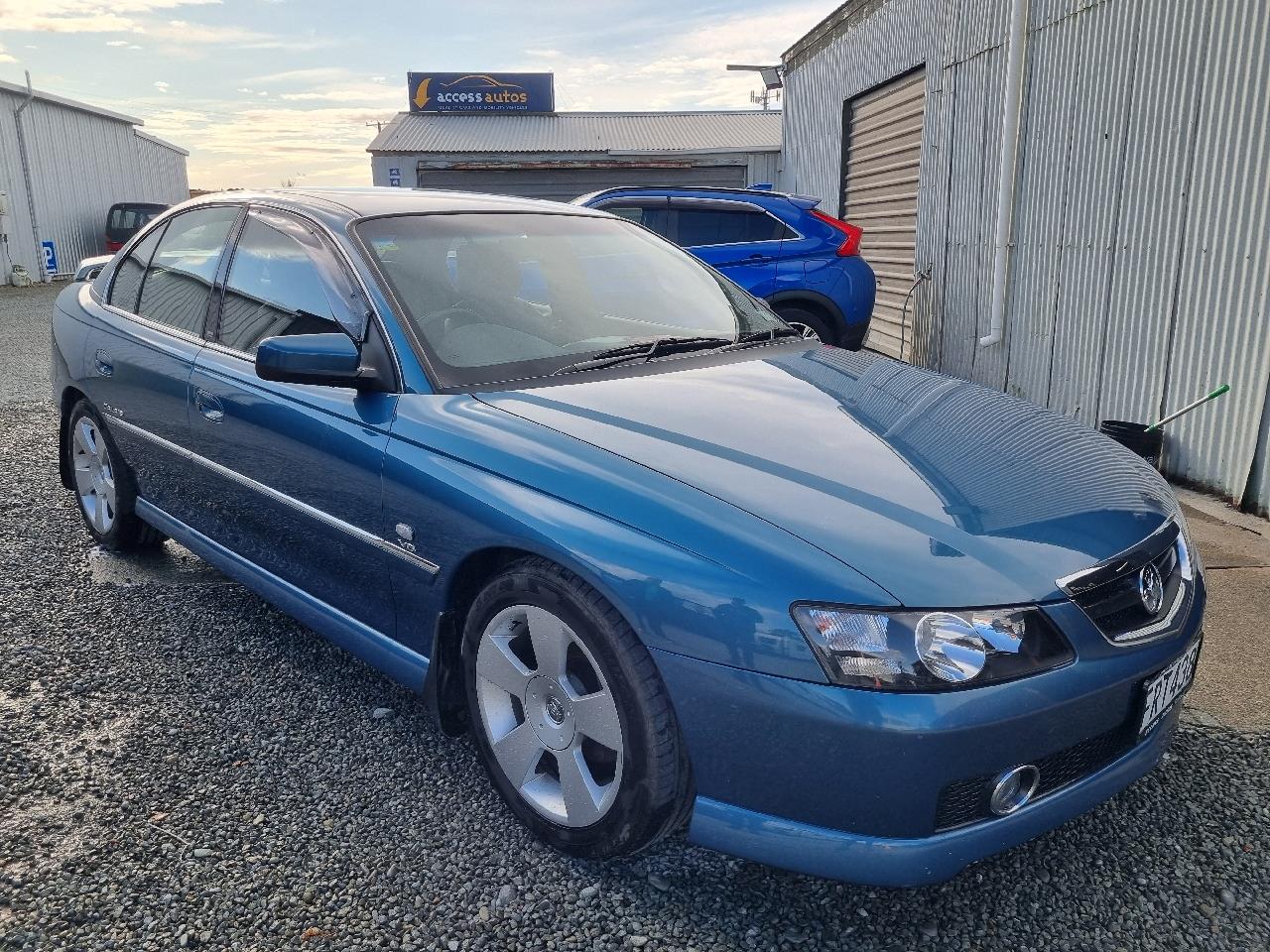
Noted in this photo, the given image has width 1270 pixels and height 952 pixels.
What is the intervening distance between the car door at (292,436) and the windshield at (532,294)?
19cm

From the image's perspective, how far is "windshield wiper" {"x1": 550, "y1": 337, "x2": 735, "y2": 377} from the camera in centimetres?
278

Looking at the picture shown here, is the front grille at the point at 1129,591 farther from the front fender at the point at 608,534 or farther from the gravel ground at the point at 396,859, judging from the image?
the gravel ground at the point at 396,859

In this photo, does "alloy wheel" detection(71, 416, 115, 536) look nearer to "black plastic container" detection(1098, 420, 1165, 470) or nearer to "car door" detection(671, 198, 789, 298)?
"car door" detection(671, 198, 789, 298)

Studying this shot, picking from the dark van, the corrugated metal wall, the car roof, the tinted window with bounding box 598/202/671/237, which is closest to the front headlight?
Result: the car roof

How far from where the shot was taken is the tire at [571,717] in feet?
6.61

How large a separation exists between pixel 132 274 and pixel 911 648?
3.72m

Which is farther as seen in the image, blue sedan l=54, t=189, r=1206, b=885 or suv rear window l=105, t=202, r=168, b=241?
suv rear window l=105, t=202, r=168, b=241

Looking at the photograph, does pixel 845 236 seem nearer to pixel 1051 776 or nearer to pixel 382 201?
pixel 382 201

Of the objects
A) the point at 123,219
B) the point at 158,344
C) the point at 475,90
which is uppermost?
the point at 475,90

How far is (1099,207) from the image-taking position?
5.97 meters

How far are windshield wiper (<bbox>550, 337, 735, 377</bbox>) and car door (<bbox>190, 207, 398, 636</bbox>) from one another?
1.80ft

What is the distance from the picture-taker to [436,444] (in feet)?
7.97

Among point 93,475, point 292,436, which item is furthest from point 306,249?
point 93,475

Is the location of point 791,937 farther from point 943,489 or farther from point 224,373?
point 224,373
